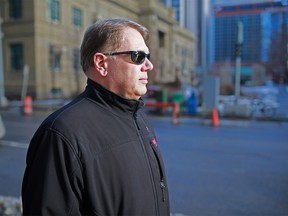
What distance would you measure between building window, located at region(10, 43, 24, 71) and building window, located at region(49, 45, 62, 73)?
216 centimetres

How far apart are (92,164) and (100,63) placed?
1.67 feet

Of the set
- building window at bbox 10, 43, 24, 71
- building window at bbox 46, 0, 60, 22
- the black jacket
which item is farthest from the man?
building window at bbox 10, 43, 24, 71

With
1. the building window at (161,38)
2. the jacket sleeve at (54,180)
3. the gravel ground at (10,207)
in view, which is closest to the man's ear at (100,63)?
the jacket sleeve at (54,180)

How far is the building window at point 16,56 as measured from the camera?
23503mm

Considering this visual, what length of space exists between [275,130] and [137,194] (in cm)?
1223

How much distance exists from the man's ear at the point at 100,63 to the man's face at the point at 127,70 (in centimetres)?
2

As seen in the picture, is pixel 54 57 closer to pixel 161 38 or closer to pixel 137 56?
pixel 137 56

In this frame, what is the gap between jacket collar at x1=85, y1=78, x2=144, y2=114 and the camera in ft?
5.33

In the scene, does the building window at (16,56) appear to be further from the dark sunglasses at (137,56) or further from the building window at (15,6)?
the dark sunglasses at (137,56)

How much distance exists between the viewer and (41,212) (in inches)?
53.6

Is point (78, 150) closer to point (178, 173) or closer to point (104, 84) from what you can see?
point (104, 84)

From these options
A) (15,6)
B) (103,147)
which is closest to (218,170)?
(103,147)

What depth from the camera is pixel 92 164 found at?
4.74 feet

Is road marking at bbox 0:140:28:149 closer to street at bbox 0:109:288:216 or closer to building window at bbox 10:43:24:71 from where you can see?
street at bbox 0:109:288:216
